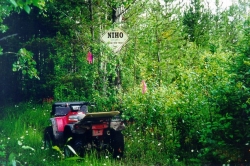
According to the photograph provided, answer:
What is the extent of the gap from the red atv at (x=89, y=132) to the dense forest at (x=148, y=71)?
0.50 metres

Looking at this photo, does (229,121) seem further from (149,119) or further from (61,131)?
(61,131)

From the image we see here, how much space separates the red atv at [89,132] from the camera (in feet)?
24.2

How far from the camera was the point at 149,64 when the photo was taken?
40.5 feet

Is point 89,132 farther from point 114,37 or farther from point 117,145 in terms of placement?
point 114,37

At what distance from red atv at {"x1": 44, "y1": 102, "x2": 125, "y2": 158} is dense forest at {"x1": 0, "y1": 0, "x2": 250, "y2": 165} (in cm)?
50

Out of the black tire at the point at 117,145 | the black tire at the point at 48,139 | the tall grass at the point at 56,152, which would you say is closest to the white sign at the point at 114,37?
the tall grass at the point at 56,152

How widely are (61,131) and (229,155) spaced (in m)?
3.48

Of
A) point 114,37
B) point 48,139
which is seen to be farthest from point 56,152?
point 114,37

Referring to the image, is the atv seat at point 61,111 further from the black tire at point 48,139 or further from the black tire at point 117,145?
the black tire at point 117,145

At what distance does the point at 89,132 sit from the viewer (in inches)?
296

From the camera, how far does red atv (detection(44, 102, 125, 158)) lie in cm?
738

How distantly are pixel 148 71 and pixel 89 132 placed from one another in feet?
18.0

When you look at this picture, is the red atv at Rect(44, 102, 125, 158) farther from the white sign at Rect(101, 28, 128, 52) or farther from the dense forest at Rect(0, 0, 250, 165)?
the white sign at Rect(101, 28, 128, 52)

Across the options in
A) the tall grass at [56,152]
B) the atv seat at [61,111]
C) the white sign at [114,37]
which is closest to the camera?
the tall grass at [56,152]
